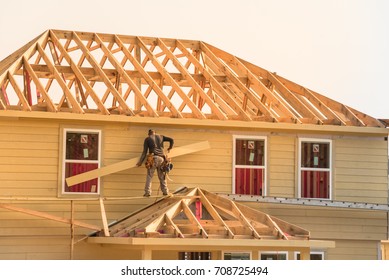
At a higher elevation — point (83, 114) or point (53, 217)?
point (83, 114)

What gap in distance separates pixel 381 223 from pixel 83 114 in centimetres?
978

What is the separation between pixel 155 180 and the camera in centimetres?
4331

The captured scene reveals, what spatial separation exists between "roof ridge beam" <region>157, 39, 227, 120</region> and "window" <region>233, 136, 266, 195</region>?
953 millimetres

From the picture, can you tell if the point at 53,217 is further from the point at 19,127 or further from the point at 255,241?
the point at 255,241

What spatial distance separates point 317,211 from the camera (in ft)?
146

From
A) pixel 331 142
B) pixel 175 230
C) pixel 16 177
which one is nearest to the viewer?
pixel 175 230

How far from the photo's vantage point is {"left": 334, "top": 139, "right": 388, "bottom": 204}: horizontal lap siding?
44938mm

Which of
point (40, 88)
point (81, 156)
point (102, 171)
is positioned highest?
point (40, 88)

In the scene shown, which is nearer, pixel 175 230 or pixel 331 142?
pixel 175 230

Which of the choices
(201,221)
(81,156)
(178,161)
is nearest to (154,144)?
(178,161)

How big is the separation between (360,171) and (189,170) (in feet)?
17.7

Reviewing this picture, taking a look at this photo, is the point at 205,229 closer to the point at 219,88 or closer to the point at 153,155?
the point at 153,155

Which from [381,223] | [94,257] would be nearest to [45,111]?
[94,257]

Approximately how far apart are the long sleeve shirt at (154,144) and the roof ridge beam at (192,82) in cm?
226
